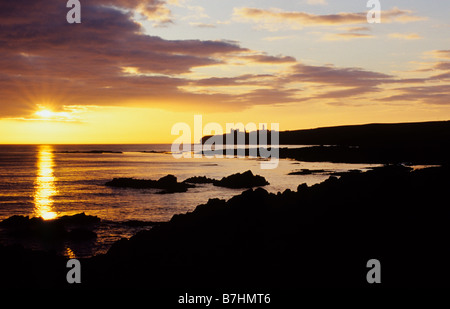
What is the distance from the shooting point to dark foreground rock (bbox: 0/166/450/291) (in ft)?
48.6

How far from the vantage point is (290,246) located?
16500mm

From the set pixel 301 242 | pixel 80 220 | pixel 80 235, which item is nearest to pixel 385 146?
pixel 80 220

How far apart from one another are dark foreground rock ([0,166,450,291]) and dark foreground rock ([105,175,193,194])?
1362 inches

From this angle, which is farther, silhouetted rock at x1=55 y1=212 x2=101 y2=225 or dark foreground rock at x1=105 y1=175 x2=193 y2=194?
dark foreground rock at x1=105 y1=175 x2=193 y2=194

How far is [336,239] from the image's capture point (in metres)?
16.7

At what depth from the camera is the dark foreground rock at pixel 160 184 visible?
182 ft

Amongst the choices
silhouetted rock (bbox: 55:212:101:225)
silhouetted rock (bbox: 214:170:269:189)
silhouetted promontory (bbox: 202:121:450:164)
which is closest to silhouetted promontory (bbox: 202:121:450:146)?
silhouetted promontory (bbox: 202:121:450:164)

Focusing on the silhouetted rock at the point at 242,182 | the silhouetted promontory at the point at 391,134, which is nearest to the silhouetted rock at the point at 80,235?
the silhouetted rock at the point at 242,182

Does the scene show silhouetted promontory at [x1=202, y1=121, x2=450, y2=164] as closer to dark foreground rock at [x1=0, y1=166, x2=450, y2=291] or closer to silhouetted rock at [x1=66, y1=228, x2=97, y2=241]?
dark foreground rock at [x1=0, y1=166, x2=450, y2=291]

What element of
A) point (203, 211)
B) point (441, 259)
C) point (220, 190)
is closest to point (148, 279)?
point (203, 211)

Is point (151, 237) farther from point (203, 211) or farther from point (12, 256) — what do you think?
point (12, 256)

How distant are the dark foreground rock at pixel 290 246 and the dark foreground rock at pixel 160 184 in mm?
34604

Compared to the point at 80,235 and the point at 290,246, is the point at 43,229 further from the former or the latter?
the point at 290,246
